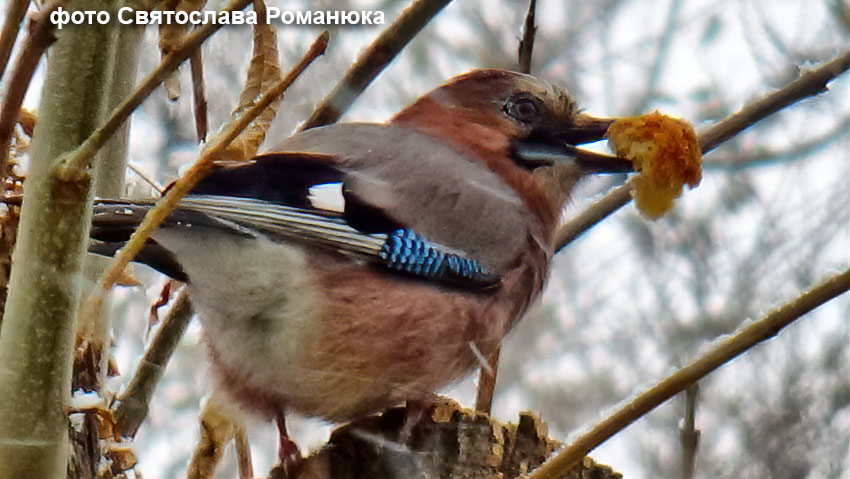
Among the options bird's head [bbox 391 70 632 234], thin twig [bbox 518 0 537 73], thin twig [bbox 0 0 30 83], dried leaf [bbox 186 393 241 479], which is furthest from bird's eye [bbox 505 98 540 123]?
thin twig [bbox 0 0 30 83]

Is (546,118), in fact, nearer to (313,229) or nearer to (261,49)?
(313,229)

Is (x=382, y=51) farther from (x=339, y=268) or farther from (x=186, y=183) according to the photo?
(x=186, y=183)

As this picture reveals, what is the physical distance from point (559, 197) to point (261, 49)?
50.2 inches

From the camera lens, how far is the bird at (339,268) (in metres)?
2.21

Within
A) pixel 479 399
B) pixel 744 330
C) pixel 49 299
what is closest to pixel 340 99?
pixel 479 399

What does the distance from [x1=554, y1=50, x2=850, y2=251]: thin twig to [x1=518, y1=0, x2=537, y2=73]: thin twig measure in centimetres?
36

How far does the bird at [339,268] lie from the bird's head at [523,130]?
8.6 inches

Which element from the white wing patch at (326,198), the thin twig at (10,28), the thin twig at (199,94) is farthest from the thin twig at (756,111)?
the thin twig at (10,28)

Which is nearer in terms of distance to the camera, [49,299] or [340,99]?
[49,299]

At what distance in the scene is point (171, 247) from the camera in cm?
222

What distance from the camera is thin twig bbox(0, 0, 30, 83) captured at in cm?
147

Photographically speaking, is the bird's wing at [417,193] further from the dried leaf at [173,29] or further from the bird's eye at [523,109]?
the dried leaf at [173,29]

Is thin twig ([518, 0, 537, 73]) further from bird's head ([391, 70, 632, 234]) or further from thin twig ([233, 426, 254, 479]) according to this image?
thin twig ([233, 426, 254, 479])

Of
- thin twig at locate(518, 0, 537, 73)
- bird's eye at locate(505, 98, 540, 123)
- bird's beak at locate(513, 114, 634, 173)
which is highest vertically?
bird's eye at locate(505, 98, 540, 123)
